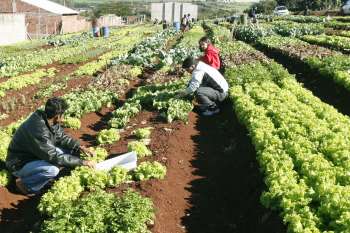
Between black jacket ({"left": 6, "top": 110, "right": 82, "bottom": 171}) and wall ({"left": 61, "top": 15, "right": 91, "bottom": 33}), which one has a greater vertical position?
black jacket ({"left": 6, "top": 110, "right": 82, "bottom": 171})

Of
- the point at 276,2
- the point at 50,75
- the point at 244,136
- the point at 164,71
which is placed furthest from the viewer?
the point at 276,2

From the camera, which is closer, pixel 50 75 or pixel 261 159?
pixel 261 159

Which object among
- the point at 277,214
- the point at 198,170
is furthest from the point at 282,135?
the point at 277,214

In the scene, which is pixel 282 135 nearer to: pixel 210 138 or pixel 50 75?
pixel 210 138

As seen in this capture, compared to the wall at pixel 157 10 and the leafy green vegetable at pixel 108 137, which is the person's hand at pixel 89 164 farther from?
the wall at pixel 157 10

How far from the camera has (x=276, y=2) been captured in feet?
282

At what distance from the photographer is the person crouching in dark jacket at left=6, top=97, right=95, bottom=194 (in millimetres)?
8047

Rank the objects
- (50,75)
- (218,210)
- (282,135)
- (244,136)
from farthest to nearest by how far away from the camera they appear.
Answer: (50,75) → (244,136) → (282,135) → (218,210)

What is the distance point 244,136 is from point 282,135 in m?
1.55

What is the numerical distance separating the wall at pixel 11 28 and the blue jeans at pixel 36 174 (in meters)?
35.0

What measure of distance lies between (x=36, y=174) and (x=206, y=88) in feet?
17.6

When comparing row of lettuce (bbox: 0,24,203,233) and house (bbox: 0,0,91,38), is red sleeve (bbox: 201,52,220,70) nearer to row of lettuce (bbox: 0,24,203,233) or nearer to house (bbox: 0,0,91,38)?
row of lettuce (bbox: 0,24,203,233)

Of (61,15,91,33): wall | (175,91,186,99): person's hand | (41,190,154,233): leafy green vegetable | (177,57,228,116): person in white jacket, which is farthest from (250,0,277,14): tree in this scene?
(41,190,154,233): leafy green vegetable

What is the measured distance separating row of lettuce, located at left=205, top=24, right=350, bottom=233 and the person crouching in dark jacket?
3.07 m
